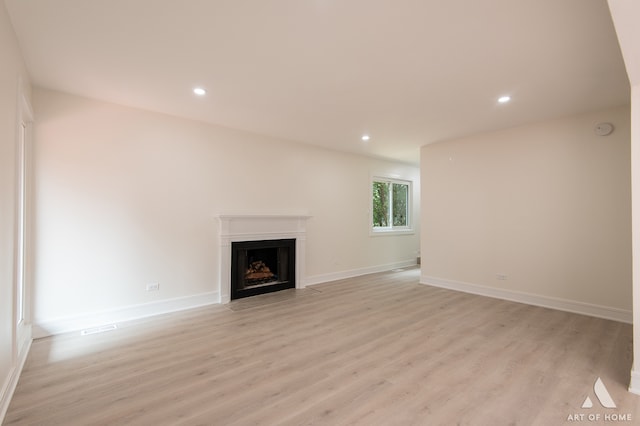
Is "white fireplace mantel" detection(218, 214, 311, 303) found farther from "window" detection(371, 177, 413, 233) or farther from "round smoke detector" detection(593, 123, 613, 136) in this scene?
"round smoke detector" detection(593, 123, 613, 136)

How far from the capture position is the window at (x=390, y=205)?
6809 mm

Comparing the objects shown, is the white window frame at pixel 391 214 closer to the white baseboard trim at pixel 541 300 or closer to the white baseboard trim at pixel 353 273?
the white baseboard trim at pixel 353 273

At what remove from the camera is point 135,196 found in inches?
145

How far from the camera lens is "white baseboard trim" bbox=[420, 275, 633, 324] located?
361cm

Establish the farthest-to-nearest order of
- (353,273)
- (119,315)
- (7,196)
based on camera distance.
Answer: (353,273) < (119,315) < (7,196)

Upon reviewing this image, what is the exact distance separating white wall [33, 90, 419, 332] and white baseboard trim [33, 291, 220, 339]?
0.04 meters

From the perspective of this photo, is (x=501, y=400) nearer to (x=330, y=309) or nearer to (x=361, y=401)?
(x=361, y=401)

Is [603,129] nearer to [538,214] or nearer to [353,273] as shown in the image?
[538,214]

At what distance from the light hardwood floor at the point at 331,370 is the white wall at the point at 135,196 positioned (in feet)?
1.70

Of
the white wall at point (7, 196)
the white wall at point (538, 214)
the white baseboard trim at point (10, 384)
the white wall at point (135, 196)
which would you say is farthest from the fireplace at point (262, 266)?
the white wall at point (538, 214)

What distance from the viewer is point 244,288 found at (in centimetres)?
464

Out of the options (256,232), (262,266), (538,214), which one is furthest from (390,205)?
(256,232)

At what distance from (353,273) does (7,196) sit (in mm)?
5160

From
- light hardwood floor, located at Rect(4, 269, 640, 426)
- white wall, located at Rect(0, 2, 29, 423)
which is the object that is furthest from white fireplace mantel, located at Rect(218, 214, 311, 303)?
white wall, located at Rect(0, 2, 29, 423)
